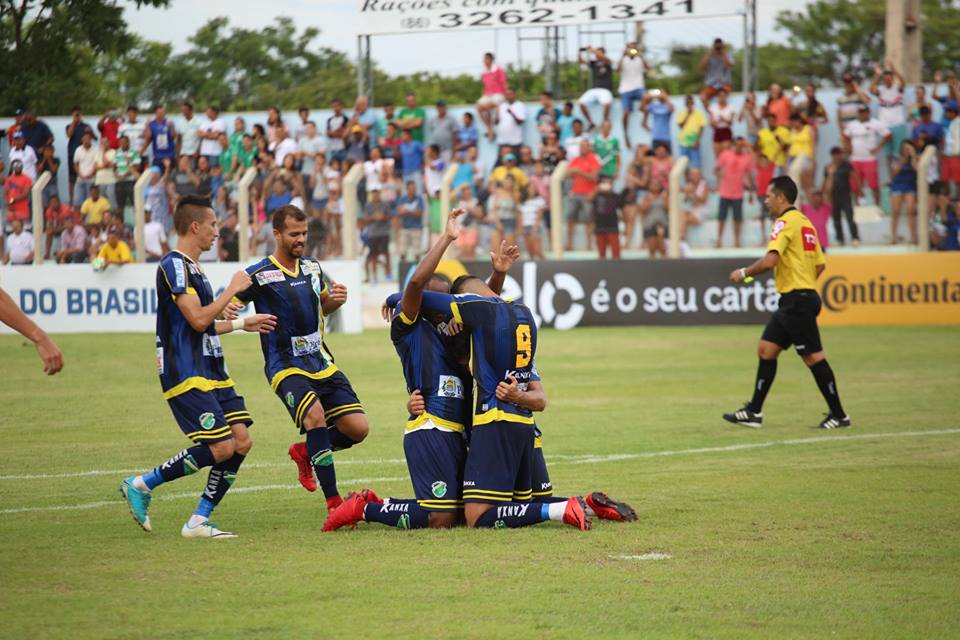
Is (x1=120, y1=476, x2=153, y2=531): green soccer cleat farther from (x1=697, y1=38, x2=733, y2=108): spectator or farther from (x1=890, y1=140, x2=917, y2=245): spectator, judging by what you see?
(x1=697, y1=38, x2=733, y2=108): spectator

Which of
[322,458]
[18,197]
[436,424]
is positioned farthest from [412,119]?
[436,424]

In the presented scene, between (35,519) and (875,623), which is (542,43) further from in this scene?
(875,623)

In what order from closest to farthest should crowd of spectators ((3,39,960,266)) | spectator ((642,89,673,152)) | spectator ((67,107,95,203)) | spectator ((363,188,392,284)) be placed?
crowd of spectators ((3,39,960,266)), spectator ((363,188,392,284)), spectator ((642,89,673,152)), spectator ((67,107,95,203))

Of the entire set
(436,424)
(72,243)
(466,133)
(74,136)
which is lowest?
(436,424)

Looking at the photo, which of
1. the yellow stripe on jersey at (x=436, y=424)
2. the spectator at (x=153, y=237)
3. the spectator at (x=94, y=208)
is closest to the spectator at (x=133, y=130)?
the spectator at (x=94, y=208)

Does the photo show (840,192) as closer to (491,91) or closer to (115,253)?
(491,91)

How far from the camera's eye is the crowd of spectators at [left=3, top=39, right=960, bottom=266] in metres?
25.1

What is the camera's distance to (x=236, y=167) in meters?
27.4

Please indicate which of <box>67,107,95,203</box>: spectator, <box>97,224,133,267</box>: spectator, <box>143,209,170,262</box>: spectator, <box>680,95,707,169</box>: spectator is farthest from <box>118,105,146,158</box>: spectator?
<box>680,95,707,169</box>: spectator

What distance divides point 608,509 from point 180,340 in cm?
278

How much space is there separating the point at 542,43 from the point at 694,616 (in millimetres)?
26213

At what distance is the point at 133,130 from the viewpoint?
28156 millimetres

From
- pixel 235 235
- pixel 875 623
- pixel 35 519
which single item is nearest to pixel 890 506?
pixel 875 623

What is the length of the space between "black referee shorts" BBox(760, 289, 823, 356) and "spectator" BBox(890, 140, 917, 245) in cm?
1240
